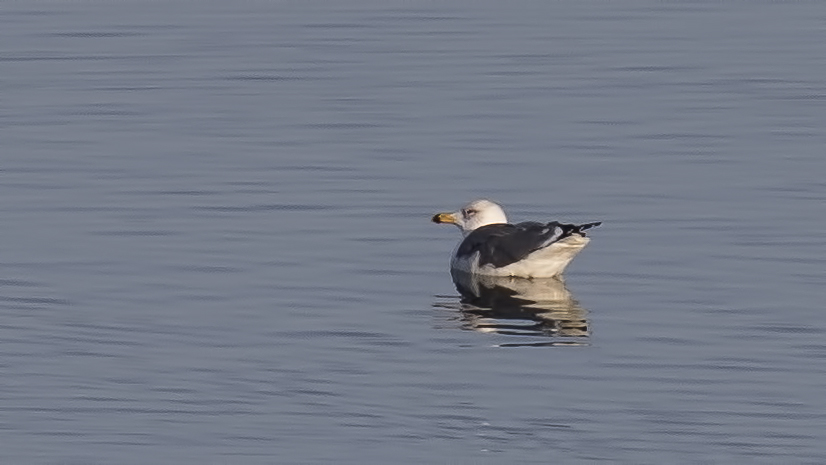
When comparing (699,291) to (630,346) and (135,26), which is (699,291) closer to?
(630,346)

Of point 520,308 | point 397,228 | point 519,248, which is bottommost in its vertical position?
point 520,308

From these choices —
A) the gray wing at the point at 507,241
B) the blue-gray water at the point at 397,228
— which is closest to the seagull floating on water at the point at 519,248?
the gray wing at the point at 507,241

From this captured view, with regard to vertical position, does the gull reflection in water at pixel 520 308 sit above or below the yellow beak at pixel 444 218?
below

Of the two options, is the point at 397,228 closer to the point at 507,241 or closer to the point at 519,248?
the point at 507,241

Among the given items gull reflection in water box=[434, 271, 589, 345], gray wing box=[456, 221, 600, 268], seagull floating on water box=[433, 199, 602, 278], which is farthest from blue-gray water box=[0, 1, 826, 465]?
gray wing box=[456, 221, 600, 268]

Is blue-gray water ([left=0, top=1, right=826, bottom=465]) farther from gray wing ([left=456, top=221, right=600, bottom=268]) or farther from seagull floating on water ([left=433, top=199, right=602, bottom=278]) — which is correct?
gray wing ([left=456, top=221, right=600, bottom=268])

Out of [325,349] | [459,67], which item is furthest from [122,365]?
[459,67]

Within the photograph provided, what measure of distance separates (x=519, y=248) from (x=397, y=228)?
4.38ft

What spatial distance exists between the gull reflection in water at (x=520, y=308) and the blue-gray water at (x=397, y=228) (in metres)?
0.08

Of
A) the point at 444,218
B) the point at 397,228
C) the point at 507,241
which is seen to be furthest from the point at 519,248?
the point at 397,228

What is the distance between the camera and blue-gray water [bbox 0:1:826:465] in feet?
43.3

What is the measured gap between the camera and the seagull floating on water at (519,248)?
1873cm

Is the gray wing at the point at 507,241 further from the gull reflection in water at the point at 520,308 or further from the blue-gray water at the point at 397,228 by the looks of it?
the blue-gray water at the point at 397,228

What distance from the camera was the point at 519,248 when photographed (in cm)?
1914
